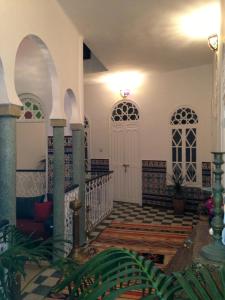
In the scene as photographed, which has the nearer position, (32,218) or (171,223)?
(32,218)

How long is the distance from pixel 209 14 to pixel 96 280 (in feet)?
14.5

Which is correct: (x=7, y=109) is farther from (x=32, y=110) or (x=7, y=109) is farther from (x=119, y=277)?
(x=32, y=110)

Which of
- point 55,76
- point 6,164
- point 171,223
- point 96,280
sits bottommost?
point 171,223

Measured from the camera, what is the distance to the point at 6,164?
9.31 feet

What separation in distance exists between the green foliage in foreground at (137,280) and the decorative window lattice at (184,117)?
671cm

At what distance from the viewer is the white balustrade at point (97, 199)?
594 cm

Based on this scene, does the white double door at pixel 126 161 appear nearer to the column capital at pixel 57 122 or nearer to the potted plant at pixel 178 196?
the potted plant at pixel 178 196

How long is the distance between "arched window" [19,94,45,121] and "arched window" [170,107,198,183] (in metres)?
3.38

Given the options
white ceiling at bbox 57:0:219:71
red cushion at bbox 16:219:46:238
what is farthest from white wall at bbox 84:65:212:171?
red cushion at bbox 16:219:46:238

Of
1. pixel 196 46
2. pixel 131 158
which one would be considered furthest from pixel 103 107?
pixel 196 46

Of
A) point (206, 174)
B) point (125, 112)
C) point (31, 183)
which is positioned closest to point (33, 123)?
point (31, 183)

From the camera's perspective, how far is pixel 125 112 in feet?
27.5

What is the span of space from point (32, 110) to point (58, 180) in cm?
350

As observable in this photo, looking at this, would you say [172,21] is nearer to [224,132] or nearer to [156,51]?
[156,51]
